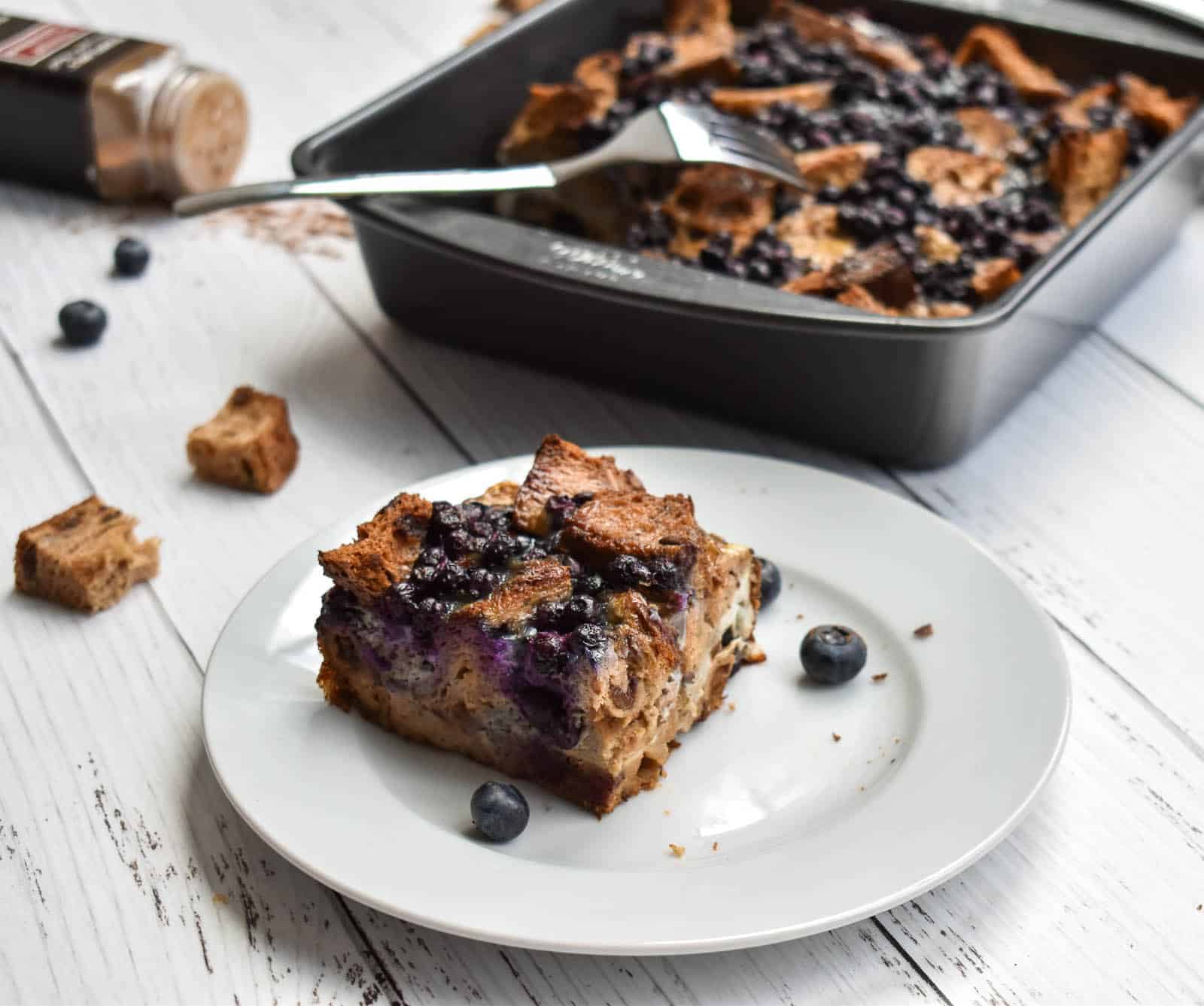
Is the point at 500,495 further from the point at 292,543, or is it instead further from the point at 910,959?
the point at 910,959

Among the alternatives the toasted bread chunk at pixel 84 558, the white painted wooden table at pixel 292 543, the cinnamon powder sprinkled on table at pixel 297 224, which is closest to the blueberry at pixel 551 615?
the white painted wooden table at pixel 292 543

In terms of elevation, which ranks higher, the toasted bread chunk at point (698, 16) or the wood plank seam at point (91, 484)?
the toasted bread chunk at point (698, 16)

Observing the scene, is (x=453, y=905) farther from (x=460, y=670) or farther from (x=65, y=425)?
(x=65, y=425)

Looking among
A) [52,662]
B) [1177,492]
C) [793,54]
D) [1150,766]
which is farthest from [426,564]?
[793,54]

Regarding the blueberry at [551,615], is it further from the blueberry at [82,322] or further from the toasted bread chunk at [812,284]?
the blueberry at [82,322]

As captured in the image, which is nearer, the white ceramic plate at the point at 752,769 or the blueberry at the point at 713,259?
the white ceramic plate at the point at 752,769

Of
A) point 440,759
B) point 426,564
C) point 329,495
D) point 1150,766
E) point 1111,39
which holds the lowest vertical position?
point 329,495

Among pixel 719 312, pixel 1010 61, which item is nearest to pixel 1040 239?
pixel 1010 61

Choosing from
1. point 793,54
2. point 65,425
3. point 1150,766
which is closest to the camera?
point 1150,766
